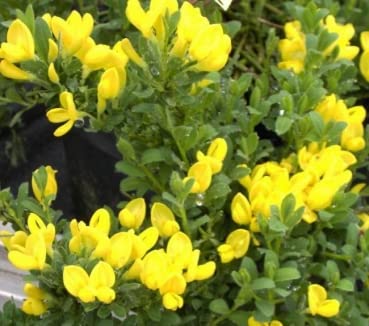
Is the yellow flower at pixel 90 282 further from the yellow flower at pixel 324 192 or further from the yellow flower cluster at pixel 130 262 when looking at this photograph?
the yellow flower at pixel 324 192

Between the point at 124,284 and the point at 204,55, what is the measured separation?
216mm

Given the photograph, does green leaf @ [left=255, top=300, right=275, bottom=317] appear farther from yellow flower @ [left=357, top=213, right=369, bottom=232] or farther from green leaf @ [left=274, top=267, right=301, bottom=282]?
yellow flower @ [left=357, top=213, right=369, bottom=232]

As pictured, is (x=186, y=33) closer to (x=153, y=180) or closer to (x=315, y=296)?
(x=153, y=180)

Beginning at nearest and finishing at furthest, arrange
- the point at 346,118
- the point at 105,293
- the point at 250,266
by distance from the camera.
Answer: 1. the point at 105,293
2. the point at 250,266
3. the point at 346,118

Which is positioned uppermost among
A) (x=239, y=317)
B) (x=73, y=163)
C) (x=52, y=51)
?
(x=52, y=51)

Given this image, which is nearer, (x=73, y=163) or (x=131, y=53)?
(x=131, y=53)

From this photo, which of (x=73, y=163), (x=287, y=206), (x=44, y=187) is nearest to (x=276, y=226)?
(x=287, y=206)

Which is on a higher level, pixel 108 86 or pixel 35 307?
pixel 108 86

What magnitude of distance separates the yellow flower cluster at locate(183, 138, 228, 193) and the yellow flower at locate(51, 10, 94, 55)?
0.15 m

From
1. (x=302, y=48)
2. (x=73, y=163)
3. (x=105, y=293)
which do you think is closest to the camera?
(x=105, y=293)

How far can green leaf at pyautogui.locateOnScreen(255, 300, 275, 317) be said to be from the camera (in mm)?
796

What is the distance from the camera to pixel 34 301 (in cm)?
79

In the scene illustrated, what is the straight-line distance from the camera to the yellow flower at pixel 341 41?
1.03 m

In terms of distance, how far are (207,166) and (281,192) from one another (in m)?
0.08
